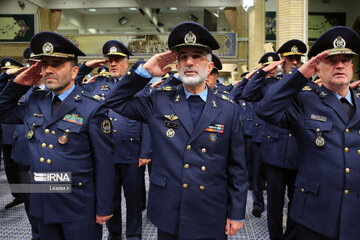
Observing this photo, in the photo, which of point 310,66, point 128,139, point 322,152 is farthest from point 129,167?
point 310,66

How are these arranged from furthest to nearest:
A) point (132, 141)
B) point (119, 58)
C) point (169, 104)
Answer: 1. point (119, 58)
2. point (132, 141)
3. point (169, 104)

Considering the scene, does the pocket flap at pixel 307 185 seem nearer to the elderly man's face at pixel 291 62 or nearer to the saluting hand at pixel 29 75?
the elderly man's face at pixel 291 62

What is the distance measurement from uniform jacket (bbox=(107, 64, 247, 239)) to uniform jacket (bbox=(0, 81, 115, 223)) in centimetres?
33

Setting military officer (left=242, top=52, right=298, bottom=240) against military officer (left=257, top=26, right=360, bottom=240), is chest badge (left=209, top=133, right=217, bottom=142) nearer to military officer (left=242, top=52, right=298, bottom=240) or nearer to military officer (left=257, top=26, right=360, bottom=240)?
military officer (left=257, top=26, right=360, bottom=240)

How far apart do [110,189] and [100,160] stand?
0.21m

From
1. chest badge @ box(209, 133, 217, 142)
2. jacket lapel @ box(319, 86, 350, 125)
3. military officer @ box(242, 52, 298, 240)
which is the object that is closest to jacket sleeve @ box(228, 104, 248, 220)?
chest badge @ box(209, 133, 217, 142)

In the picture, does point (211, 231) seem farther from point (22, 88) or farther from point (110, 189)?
point (22, 88)

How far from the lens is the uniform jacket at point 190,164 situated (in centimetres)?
170

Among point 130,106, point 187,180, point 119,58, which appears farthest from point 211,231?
point 119,58

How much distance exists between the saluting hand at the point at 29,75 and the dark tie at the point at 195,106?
1123mm

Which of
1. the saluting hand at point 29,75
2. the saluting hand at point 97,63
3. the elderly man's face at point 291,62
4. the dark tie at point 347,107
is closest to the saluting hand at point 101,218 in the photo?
the saluting hand at point 29,75

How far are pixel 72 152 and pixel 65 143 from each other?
0.24ft

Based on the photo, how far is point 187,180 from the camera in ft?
5.57

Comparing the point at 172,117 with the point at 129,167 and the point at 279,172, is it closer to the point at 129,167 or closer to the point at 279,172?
the point at 129,167
